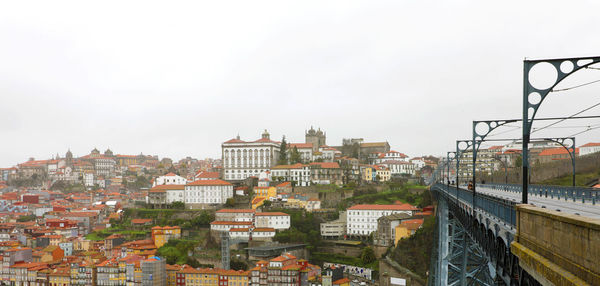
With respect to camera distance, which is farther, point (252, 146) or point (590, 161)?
point (252, 146)

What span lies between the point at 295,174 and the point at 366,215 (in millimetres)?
22844

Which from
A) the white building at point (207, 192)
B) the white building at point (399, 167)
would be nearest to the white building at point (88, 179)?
the white building at point (207, 192)

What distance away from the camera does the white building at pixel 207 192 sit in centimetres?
6950

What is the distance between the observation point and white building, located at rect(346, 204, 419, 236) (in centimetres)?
5494

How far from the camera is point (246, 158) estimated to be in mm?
84625

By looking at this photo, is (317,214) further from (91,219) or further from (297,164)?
(91,219)

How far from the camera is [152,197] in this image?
72.8 m

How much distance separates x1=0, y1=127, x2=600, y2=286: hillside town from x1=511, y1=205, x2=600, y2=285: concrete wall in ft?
90.2

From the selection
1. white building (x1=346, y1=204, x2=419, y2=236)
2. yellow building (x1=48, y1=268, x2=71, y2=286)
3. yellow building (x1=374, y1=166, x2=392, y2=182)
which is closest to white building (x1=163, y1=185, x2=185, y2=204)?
yellow building (x1=48, y1=268, x2=71, y2=286)

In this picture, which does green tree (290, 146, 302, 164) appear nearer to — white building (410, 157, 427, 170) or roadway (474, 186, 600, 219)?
white building (410, 157, 427, 170)

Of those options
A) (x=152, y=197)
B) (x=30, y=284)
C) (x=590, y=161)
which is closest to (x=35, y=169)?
(x=152, y=197)

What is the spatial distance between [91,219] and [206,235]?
27426mm

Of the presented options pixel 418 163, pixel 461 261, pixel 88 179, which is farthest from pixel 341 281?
pixel 88 179

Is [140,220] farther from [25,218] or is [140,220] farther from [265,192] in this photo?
[25,218]
